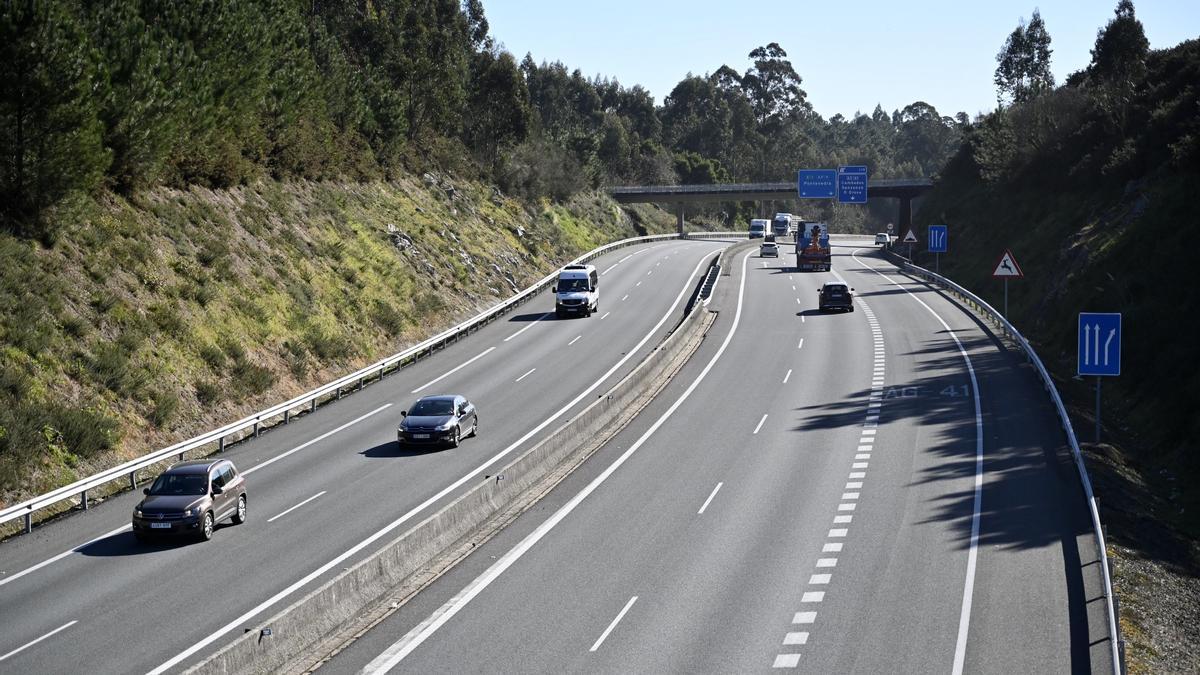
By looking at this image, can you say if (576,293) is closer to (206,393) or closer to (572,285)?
(572,285)

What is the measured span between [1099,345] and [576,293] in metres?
33.0

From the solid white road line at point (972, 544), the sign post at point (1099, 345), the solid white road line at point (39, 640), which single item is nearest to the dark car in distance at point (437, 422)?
the solid white road line at point (39, 640)

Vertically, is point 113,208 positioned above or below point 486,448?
above

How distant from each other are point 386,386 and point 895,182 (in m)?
82.2

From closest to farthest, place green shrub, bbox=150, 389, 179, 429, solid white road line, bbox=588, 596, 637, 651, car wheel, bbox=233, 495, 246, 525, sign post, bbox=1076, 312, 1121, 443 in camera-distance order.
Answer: solid white road line, bbox=588, 596, 637, 651, car wheel, bbox=233, 495, 246, 525, sign post, bbox=1076, 312, 1121, 443, green shrub, bbox=150, 389, 179, 429

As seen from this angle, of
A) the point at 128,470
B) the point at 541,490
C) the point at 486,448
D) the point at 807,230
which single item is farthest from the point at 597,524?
the point at 807,230

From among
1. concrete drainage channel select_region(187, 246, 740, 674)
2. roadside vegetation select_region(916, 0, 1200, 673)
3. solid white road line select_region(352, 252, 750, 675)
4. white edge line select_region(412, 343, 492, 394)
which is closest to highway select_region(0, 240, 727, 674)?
white edge line select_region(412, 343, 492, 394)

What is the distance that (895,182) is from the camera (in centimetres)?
11475

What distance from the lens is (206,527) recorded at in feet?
80.0

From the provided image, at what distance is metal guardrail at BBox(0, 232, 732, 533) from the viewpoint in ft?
86.6

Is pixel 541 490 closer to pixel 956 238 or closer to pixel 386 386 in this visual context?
pixel 386 386

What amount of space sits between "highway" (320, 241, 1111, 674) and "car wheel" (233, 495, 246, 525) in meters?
6.33

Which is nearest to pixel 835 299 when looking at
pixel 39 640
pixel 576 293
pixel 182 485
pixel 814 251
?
pixel 576 293

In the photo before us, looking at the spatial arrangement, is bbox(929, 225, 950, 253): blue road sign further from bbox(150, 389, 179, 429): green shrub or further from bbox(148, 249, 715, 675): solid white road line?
bbox(150, 389, 179, 429): green shrub
